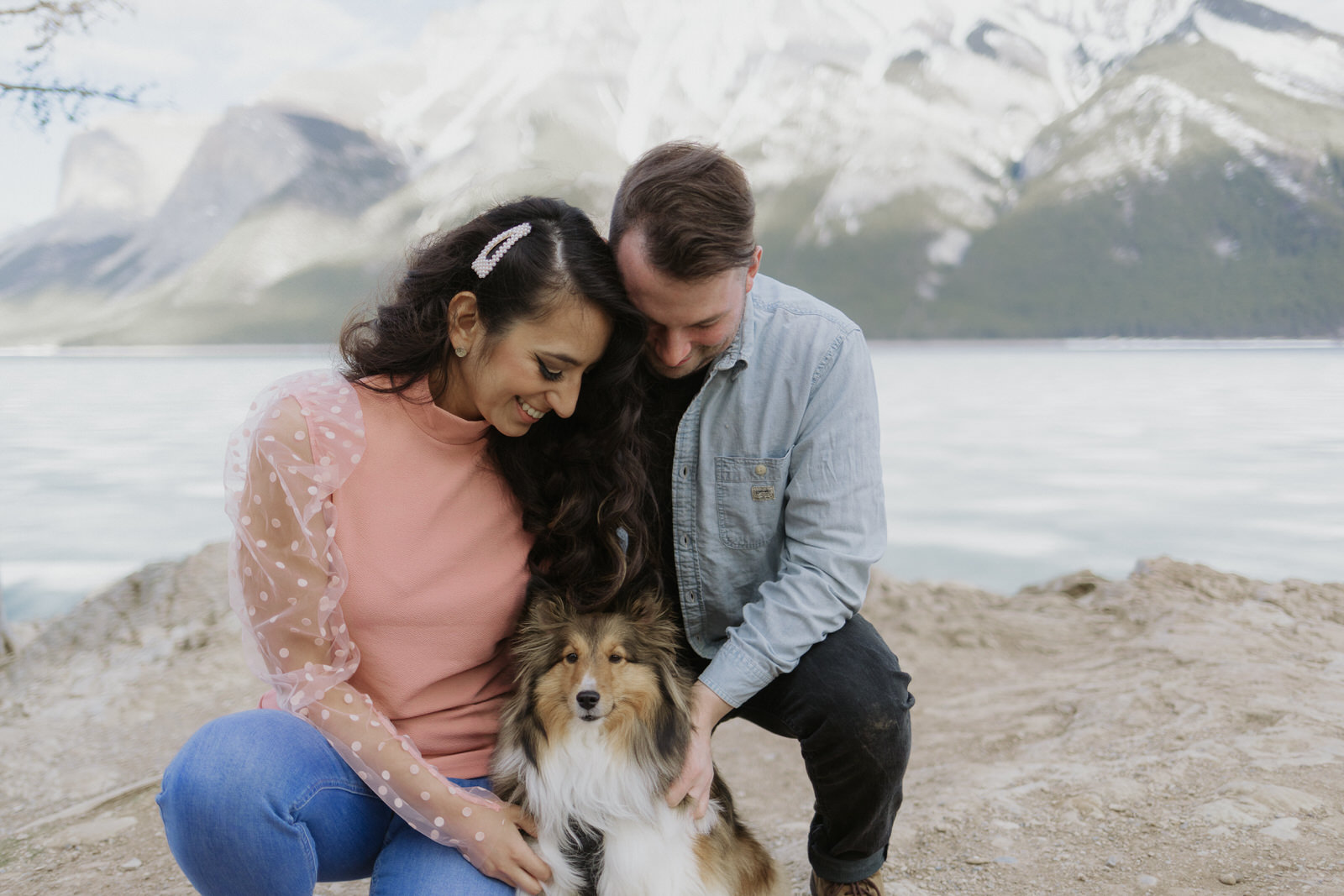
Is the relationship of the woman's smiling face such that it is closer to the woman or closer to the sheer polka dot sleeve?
the woman

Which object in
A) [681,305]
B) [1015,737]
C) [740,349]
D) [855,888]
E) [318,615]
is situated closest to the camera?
[318,615]

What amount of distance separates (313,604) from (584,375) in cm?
85

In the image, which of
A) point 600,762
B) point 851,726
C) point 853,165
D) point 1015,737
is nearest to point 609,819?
point 600,762

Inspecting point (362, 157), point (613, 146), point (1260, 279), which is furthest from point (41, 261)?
point (1260, 279)

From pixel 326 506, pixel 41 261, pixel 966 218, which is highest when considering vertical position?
pixel 326 506

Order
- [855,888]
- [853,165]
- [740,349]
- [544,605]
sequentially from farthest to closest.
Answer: [853,165] < [855,888] < [740,349] < [544,605]

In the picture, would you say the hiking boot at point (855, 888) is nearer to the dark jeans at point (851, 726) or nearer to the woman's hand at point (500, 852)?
the dark jeans at point (851, 726)

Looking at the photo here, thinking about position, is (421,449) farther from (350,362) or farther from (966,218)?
(966,218)

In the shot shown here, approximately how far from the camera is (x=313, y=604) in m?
2.15

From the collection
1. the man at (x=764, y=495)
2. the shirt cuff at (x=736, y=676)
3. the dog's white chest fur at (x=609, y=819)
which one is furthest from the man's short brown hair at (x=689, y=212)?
the dog's white chest fur at (x=609, y=819)

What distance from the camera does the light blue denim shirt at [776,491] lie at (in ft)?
7.90

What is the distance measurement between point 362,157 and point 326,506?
429ft

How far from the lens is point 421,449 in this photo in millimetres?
2338

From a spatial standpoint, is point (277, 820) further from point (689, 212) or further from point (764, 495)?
point (689, 212)
